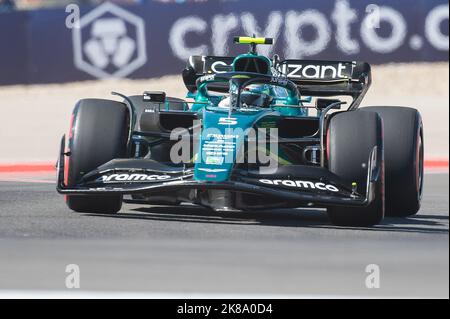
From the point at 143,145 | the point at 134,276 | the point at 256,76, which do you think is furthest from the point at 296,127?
the point at 134,276

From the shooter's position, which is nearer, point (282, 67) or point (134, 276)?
point (134, 276)

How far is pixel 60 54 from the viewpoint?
20.0 meters

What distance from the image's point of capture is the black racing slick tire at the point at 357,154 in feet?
29.2

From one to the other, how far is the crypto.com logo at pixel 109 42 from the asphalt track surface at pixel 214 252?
9.48m

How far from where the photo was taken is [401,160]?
9688mm

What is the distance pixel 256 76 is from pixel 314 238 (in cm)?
212

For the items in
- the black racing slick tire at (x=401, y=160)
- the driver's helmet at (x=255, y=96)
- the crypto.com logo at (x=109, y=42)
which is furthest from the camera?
the crypto.com logo at (x=109, y=42)

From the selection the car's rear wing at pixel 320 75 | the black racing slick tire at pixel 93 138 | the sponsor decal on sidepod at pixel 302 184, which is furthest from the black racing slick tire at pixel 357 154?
the car's rear wing at pixel 320 75

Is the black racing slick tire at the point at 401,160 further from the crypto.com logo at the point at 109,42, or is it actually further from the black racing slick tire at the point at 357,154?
the crypto.com logo at the point at 109,42

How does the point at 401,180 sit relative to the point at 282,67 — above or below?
below

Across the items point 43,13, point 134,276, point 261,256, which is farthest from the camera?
point 43,13

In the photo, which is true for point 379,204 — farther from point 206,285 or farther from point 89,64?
point 89,64

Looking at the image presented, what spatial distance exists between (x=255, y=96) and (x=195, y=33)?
30.9ft

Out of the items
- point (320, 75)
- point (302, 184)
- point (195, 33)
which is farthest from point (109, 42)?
point (302, 184)
